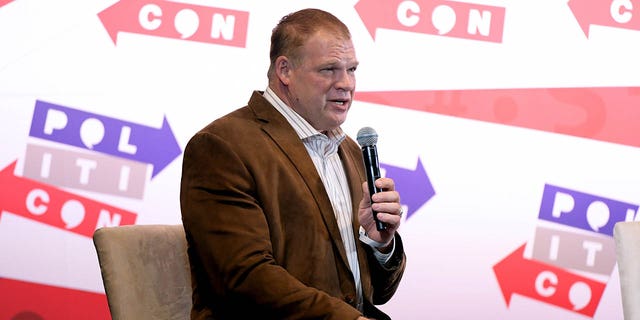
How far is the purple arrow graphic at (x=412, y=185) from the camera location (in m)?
4.03

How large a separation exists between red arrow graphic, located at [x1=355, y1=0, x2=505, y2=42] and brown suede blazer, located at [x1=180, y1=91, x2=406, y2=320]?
64.8 inches

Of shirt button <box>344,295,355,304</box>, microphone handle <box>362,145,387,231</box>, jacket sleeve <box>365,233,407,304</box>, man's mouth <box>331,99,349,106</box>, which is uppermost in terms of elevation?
man's mouth <box>331,99,349,106</box>

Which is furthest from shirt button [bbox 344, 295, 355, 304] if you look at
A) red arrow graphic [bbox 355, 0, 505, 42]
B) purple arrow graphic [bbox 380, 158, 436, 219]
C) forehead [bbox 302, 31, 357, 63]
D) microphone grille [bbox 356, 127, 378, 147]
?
red arrow graphic [bbox 355, 0, 505, 42]

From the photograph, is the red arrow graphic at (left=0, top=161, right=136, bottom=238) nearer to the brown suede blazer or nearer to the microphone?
the brown suede blazer

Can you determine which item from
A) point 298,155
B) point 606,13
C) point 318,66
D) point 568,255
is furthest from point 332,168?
point 606,13

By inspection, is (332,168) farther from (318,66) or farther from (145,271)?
(145,271)

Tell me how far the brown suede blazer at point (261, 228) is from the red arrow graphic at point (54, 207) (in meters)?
1.39

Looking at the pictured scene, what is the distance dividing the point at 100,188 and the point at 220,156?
1.51 m

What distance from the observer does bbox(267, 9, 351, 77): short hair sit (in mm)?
2535

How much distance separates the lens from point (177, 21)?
375cm

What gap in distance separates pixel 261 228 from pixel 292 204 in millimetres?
141

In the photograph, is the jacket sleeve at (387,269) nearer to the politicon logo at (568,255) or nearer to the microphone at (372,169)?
the microphone at (372,169)

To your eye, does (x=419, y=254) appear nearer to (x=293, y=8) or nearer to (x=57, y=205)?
(x=293, y=8)

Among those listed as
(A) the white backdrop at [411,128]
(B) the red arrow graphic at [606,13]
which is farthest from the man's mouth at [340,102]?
(B) the red arrow graphic at [606,13]
